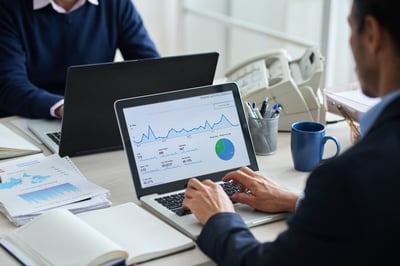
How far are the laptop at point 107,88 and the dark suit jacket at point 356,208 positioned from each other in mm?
836

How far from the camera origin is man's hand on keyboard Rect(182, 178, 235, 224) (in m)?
1.44

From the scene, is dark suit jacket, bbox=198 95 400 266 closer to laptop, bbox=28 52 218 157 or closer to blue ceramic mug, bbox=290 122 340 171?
blue ceramic mug, bbox=290 122 340 171

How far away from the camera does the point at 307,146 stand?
5.94 feet

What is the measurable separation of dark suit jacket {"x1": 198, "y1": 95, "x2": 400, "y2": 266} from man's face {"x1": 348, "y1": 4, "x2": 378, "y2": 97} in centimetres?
6

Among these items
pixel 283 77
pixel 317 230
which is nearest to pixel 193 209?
pixel 317 230

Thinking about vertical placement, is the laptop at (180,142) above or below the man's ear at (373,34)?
below

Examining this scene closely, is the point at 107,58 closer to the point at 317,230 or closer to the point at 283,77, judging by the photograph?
the point at 283,77

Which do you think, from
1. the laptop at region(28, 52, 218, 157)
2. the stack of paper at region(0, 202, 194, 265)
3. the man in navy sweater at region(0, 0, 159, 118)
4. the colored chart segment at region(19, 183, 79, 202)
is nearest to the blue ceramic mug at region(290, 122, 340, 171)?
the laptop at region(28, 52, 218, 157)

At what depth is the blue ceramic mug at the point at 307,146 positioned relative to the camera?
5.93 ft

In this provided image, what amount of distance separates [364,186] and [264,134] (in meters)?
0.87

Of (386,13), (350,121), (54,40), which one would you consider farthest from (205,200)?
(54,40)

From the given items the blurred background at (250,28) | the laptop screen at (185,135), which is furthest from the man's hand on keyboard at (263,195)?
the blurred background at (250,28)

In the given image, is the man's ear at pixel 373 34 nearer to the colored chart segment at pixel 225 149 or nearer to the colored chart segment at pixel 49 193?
the colored chart segment at pixel 225 149

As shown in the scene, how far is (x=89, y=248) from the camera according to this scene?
4.28 ft
